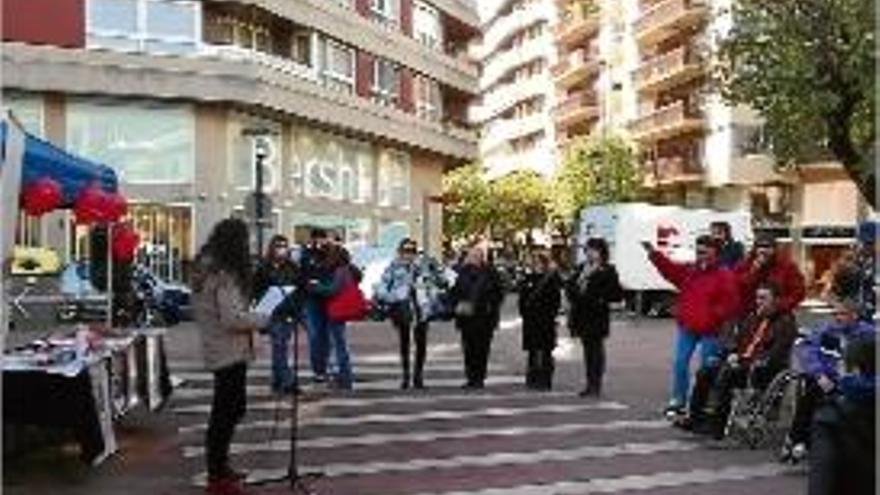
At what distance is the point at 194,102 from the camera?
42.6 metres

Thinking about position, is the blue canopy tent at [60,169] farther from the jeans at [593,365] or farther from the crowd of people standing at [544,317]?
the jeans at [593,365]

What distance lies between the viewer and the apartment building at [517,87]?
4557 inches

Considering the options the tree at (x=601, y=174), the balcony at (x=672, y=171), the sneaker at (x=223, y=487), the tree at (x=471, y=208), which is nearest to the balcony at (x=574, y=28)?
the tree at (x=471, y=208)

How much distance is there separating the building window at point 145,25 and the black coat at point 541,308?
81.7 ft

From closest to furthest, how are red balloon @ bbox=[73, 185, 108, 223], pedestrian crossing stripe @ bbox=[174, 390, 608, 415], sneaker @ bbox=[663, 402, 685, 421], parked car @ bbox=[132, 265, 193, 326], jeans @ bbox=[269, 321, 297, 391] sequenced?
sneaker @ bbox=[663, 402, 685, 421], pedestrian crossing stripe @ bbox=[174, 390, 608, 415], red balloon @ bbox=[73, 185, 108, 223], jeans @ bbox=[269, 321, 297, 391], parked car @ bbox=[132, 265, 193, 326]

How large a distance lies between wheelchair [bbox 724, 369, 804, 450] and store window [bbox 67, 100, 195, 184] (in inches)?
1177

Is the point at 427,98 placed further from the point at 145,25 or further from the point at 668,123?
the point at 668,123

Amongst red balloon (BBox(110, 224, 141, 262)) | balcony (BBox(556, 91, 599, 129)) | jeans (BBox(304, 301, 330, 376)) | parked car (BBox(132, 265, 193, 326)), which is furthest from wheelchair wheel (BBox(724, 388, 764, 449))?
balcony (BBox(556, 91, 599, 129))

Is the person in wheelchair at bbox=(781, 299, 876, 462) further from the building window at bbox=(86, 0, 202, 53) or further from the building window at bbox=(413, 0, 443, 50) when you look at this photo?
the building window at bbox=(413, 0, 443, 50)

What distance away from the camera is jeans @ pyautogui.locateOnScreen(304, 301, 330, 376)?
723 inches

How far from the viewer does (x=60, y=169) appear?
16250mm

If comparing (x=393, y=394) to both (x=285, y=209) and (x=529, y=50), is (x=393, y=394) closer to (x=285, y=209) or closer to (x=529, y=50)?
(x=285, y=209)

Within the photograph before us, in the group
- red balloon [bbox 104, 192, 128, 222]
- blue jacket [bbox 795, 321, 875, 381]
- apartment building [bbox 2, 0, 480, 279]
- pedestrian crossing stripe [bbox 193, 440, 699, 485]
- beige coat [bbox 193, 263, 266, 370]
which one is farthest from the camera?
apartment building [bbox 2, 0, 480, 279]

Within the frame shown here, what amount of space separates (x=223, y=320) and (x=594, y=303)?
7325 millimetres
